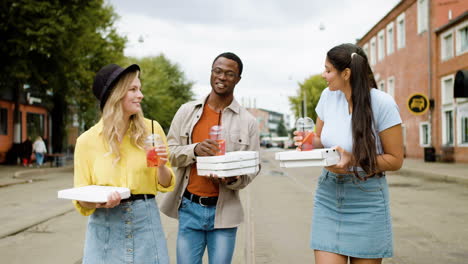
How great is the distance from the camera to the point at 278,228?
7770 mm

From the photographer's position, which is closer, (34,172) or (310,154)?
(310,154)

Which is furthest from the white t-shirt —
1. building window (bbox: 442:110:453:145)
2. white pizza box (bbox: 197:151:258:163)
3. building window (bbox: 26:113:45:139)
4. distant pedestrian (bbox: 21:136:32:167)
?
building window (bbox: 26:113:45:139)

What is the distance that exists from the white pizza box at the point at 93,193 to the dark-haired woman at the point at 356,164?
1.10 meters

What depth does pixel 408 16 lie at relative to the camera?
31.7 meters

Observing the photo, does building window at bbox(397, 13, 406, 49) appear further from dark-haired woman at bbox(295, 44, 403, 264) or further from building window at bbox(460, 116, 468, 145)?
dark-haired woman at bbox(295, 44, 403, 264)

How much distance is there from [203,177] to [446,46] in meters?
26.5

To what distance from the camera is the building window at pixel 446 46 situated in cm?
Answer: 2544

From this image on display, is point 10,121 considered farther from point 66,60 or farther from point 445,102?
point 445,102

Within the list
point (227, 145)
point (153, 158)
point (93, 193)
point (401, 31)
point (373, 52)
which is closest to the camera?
point (93, 193)

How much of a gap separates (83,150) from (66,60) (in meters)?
21.6

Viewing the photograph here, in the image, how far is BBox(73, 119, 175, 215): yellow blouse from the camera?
8.44ft

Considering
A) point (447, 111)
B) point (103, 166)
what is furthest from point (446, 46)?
point (103, 166)

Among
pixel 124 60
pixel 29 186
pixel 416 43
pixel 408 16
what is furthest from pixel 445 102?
pixel 29 186

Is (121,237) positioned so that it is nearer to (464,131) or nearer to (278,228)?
(278,228)
